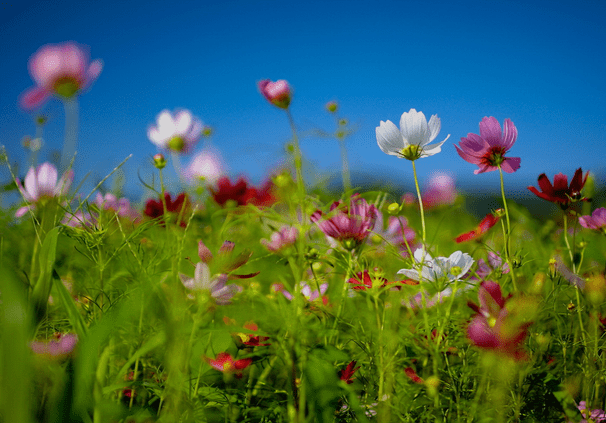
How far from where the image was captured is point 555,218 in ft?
5.43

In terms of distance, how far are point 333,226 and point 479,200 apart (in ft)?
5.17

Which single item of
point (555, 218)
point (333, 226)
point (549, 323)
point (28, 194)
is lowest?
point (549, 323)

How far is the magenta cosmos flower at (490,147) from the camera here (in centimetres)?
54

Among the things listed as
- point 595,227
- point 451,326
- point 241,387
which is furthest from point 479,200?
point 241,387

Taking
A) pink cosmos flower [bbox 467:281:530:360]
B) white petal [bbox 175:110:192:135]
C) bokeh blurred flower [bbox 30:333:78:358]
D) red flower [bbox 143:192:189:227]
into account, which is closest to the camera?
pink cosmos flower [bbox 467:281:530:360]

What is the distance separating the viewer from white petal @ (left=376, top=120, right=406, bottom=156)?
565 millimetres

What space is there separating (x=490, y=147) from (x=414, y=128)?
0.11 m

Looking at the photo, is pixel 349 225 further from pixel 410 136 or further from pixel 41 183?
pixel 41 183

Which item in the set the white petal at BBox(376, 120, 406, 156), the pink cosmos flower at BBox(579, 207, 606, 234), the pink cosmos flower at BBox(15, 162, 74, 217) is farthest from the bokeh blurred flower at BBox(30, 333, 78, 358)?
the pink cosmos flower at BBox(579, 207, 606, 234)

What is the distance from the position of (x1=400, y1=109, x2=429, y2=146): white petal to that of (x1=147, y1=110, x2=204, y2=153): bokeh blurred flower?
1.74ft

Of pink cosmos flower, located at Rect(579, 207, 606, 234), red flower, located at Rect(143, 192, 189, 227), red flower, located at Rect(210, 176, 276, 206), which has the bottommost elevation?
pink cosmos flower, located at Rect(579, 207, 606, 234)

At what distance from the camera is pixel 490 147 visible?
1.82ft

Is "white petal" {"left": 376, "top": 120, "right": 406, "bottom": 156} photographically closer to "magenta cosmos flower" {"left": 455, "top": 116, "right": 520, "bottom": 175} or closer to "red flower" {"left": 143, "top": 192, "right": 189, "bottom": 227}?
"magenta cosmos flower" {"left": 455, "top": 116, "right": 520, "bottom": 175}

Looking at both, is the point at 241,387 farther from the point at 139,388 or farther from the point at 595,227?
the point at 595,227
